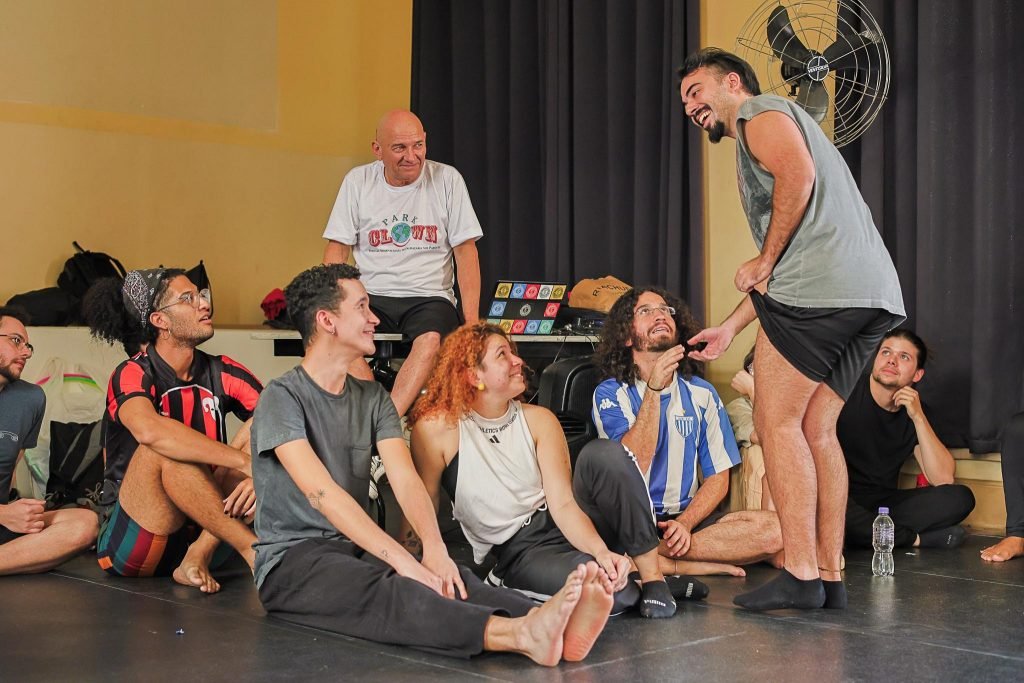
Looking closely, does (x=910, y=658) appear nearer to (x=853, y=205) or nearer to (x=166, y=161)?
(x=853, y=205)

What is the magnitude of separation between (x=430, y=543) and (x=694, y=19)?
11.3 ft

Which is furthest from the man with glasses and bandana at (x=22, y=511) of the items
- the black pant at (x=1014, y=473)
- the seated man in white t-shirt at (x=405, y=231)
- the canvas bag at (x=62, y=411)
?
the black pant at (x=1014, y=473)

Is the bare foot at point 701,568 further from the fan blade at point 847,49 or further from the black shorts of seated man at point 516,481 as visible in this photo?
the fan blade at point 847,49

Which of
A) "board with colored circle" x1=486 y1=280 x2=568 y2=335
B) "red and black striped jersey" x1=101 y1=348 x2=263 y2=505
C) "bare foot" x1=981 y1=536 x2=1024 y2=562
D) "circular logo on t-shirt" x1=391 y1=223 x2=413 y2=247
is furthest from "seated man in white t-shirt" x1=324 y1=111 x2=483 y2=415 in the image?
"bare foot" x1=981 y1=536 x2=1024 y2=562

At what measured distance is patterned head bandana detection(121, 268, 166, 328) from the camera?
381 centimetres

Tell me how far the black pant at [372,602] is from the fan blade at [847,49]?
2.65m

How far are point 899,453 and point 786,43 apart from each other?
62.1 inches

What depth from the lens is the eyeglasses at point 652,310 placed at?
4219mm

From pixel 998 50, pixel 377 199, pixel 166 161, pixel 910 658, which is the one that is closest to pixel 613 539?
pixel 910 658

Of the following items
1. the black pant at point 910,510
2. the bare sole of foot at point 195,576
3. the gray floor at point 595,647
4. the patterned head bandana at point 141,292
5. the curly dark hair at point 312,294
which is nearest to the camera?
the gray floor at point 595,647

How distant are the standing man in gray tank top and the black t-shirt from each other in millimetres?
1318

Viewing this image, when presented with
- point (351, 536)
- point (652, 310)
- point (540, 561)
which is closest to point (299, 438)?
point (351, 536)

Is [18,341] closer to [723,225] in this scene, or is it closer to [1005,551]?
[723,225]

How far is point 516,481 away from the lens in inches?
130
